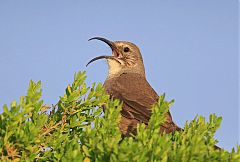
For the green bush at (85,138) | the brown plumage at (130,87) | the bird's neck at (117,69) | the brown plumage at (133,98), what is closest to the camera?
the green bush at (85,138)

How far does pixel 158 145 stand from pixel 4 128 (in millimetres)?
1228

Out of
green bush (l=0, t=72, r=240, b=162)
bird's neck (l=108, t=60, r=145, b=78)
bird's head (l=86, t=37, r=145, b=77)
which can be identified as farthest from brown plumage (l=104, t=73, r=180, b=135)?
green bush (l=0, t=72, r=240, b=162)

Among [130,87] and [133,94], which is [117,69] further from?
[133,94]

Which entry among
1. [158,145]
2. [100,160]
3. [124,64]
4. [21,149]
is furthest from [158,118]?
[124,64]

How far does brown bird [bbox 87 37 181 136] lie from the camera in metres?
7.11

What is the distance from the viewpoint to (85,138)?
3.84m

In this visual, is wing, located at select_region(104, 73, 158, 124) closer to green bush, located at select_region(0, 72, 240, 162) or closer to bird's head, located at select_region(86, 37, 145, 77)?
bird's head, located at select_region(86, 37, 145, 77)

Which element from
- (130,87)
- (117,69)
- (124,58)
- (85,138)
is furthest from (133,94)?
→ (85,138)

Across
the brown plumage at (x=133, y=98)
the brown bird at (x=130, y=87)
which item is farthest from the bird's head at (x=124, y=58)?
the brown plumage at (x=133, y=98)

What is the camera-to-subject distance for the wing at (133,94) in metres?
7.26

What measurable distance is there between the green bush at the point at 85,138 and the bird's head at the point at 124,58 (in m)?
4.80

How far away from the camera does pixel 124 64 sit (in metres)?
9.59

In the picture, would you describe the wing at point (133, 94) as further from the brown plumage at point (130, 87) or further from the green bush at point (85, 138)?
the green bush at point (85, 138)

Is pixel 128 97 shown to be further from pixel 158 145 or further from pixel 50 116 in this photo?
pixel 158 145
